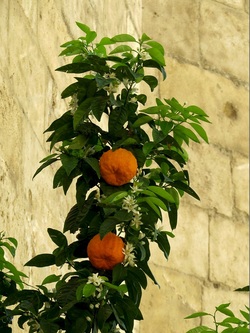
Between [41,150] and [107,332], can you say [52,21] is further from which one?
[107,332]

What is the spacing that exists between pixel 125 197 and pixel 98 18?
179 centimetres

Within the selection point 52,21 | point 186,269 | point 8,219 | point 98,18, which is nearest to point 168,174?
point 8,219

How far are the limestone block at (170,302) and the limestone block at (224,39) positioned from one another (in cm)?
94

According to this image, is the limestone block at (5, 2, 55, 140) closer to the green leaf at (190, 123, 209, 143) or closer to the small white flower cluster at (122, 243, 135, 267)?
the green leaf at (190, 123, 209, 143)

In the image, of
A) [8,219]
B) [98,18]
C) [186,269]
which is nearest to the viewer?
[8,219]

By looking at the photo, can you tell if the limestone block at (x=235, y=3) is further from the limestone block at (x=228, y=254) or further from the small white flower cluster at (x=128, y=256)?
the small white flower cluster at (x=128, y=256)

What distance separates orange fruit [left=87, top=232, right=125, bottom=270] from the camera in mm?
1998

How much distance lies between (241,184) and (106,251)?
288 centimetres

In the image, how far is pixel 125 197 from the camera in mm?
2020

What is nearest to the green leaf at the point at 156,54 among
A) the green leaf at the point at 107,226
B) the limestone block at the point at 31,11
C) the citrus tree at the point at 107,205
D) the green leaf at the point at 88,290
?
the citrus tree at the point at 107,205

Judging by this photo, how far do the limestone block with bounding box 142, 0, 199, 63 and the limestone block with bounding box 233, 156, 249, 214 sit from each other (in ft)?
1.45

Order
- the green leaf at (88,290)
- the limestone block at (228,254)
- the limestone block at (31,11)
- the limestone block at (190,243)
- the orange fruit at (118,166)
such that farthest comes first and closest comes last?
the limestone block at (228,254) → the limestone block at (190,243) → the limestone block at (31,11) → the orange fruit at (118,166) → the green leaf at (88,290)

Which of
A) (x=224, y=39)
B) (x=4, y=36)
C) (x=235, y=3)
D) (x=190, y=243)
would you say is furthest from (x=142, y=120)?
(x=235, y=3)

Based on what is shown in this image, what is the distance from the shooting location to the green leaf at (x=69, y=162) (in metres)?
2.07
